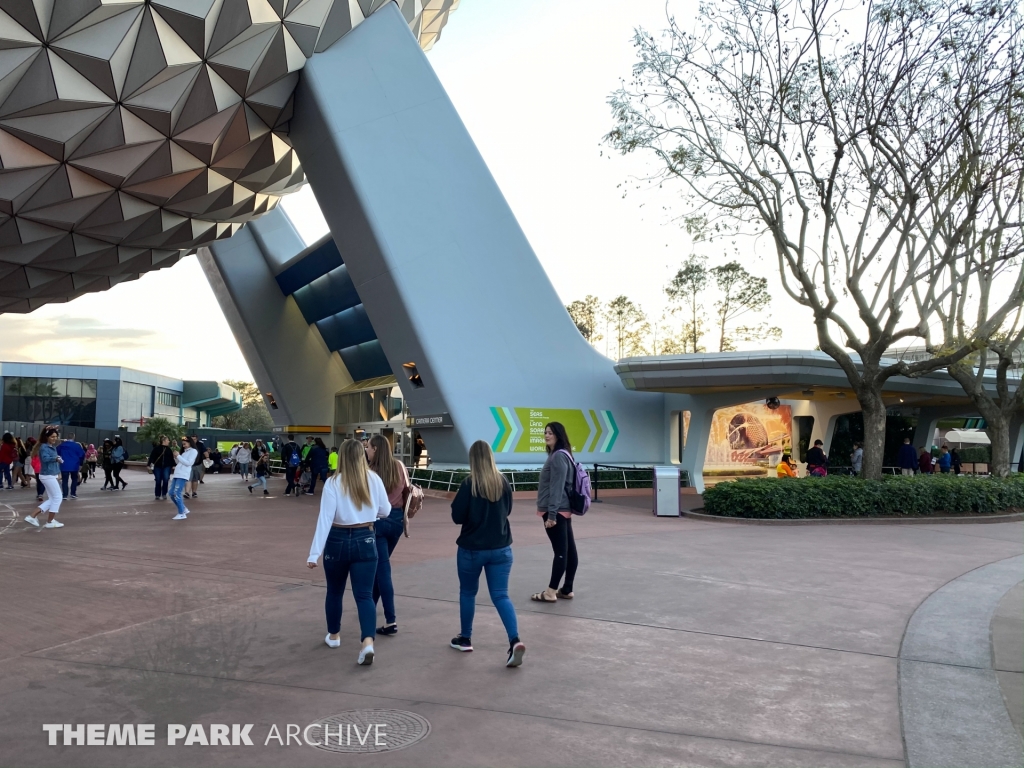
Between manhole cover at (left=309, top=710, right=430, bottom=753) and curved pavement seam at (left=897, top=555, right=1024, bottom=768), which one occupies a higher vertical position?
curved pavement seam at (left=897, top=555, right=1024, bottom=768)

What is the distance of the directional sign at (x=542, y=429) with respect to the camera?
23.3 m

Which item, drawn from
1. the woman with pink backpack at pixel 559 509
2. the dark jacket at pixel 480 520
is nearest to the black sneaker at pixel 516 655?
the dark jacket at pixel 480 520

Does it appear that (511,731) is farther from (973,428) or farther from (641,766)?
(973,428)

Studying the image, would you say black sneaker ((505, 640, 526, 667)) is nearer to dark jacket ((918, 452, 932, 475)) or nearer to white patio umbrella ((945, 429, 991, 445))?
dark jacket ((918, 452, 932, 475))

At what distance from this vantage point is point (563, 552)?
7.92m

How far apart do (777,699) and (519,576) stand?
4.59 m

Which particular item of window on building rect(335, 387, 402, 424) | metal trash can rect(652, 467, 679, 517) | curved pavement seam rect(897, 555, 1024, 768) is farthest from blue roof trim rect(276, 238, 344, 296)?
curved pavement seam rect(897, 555, 1024, 768)

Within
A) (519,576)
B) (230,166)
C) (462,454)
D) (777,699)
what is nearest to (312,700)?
(777,699)

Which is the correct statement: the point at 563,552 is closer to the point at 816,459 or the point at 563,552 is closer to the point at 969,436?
the point at 816,459

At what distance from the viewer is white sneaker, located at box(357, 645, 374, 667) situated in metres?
5.50

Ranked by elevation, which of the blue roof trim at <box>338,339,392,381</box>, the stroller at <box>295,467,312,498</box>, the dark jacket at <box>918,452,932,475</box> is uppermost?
the blue roof trim at <box>338,339,392,381</box>

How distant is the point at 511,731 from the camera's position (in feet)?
14.1

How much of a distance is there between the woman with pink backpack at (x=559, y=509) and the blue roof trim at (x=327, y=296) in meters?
25.3

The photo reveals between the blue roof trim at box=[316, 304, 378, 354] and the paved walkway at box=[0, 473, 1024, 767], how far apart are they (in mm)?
24031
